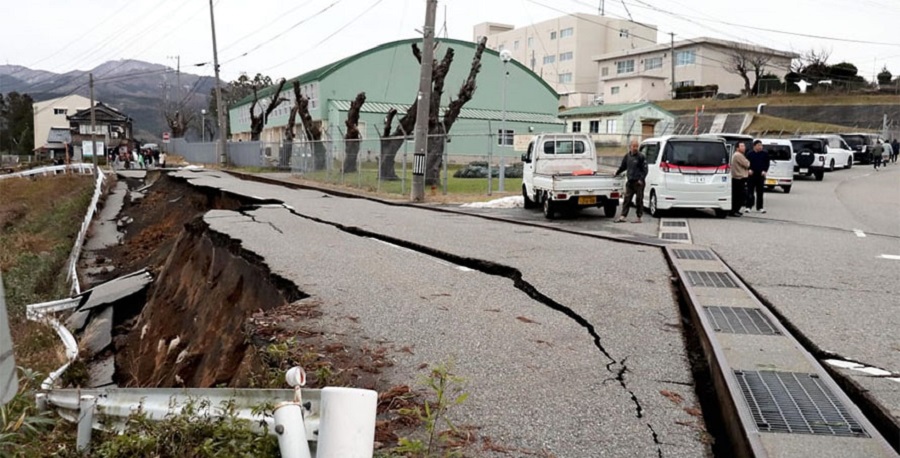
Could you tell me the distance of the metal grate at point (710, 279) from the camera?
7.77m

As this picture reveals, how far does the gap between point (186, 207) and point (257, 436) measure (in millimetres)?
22239

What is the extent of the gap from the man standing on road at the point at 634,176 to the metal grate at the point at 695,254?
408 centimetres

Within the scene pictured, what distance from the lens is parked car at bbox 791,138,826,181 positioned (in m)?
29.1

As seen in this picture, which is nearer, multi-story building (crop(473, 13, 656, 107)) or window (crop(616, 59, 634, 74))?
window (crop(616, 59, 634, 74))

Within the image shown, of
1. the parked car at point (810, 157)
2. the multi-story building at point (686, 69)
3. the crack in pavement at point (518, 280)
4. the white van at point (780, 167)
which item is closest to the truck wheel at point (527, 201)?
the crack in pavement at point (518, 280)

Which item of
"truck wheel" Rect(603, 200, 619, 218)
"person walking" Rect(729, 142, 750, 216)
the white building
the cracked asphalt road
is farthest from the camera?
the white building

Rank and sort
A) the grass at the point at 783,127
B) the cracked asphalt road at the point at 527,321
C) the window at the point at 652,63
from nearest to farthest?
the cracked asphalt road at the point at 527,321 → the grass at the point at 783,127 → the window at the point at 652,63

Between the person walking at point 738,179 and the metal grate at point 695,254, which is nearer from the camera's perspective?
the metal grate at point 695,254

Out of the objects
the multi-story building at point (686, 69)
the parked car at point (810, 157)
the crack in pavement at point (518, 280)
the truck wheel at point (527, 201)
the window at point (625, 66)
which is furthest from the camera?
the window at point (625, 66)

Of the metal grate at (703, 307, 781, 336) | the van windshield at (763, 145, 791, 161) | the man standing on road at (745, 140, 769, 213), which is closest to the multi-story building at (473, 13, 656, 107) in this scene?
the van windshield at (763, 145, 791, 161)

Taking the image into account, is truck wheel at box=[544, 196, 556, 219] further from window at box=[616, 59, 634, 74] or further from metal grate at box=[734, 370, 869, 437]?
window at box=[616, 59, 634, 74]

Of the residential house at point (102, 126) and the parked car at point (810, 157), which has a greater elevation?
the residential house at point (102, 126)

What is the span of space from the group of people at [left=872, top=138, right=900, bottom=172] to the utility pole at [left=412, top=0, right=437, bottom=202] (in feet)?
93.0

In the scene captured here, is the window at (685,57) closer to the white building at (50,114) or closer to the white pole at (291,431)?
the white pole at (291,431)
